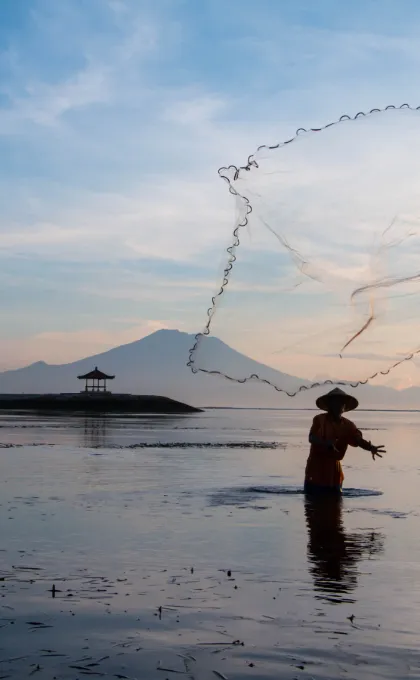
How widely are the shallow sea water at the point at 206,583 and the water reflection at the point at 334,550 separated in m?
0.03

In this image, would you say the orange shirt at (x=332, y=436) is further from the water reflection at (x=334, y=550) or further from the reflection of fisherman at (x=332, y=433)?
the water reflection at (x=334, y=550)

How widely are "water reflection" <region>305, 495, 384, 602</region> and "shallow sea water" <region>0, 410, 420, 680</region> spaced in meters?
0.03

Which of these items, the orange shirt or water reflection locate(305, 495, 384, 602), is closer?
water reflection locate(305, 495, 384, 602)

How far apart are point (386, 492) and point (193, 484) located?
530 cm

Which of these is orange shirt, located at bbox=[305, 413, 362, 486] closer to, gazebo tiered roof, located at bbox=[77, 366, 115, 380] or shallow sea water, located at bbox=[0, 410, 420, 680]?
shallow sea water, located at bbox=[0, 410, 420, 680]

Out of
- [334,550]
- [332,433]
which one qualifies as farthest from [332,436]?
[334,550]

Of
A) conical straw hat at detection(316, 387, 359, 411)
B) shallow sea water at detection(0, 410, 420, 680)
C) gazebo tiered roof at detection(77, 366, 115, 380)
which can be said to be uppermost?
gazebo tiered roof at detection(77, 366, 115, 380)

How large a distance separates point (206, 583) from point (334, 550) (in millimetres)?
3267

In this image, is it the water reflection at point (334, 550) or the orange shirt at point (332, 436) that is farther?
the orange shirt at point (332, 436)

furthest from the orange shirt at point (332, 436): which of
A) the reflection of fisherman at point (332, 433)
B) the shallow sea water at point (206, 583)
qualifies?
the shallow sea water at point (206, 583)

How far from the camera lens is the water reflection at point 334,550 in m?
11.4

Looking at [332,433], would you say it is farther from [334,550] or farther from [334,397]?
[334,550]

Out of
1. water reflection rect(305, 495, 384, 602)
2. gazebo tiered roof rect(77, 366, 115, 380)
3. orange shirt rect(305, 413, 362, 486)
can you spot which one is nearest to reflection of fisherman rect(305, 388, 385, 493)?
orange shirt rect(305, 413, 362, 486)

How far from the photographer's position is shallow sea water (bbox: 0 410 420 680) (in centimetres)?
825
